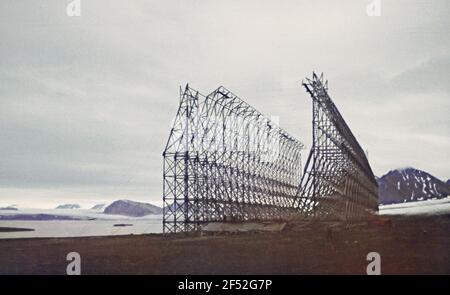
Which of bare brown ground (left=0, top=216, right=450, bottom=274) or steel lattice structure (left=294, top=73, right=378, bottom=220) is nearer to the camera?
bare brown ground (left=0, top=216, right=450, bottom=274)

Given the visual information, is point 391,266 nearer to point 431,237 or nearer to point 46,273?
point 431,237

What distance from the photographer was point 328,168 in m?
25.8

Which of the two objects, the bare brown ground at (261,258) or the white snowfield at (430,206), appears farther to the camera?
the white snowfield at (430,206)

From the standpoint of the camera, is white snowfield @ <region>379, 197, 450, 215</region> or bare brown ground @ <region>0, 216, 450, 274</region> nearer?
bare brown ground @ <region>0, 216, 450, 274</region>

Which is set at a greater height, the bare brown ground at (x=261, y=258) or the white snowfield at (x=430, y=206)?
the white snowfield at (x=430, y=206)

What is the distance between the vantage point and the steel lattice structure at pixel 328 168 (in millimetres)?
21453

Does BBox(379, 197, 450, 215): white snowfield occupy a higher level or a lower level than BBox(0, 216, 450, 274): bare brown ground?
higher

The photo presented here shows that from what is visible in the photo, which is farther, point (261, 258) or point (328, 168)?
point (328, 168)

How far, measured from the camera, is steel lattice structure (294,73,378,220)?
21.5m

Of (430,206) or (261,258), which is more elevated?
(430,206)

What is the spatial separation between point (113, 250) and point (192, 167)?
437 inches

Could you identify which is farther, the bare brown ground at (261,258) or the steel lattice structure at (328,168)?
the steel lattice structure at (328,168)

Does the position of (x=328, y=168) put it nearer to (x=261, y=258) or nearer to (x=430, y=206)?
(x=430, y=206)

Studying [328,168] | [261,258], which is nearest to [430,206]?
[328,168]
